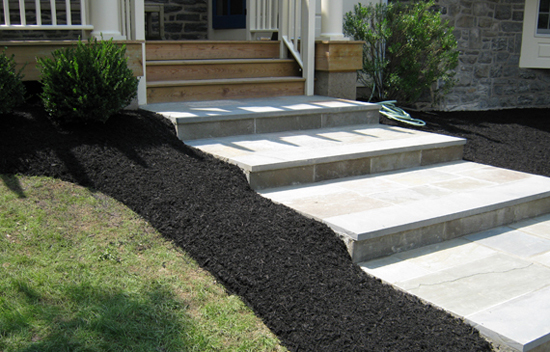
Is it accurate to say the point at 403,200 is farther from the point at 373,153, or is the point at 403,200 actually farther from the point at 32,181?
the point at 32,181

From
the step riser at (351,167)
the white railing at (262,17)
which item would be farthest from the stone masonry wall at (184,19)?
the step riser at (351,167)

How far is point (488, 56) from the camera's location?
8.53 meters

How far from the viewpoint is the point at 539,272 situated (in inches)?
117

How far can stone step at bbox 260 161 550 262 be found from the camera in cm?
312

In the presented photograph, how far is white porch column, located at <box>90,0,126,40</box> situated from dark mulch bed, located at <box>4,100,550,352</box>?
0.82m

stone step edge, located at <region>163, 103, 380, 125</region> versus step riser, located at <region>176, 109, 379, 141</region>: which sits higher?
stone step edge, located at <region>163, 103, 380, 125</region>

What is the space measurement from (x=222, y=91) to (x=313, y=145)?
1653 millimetres

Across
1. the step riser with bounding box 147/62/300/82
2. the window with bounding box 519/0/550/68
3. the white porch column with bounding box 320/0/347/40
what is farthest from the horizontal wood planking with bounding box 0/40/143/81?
the window with bounding box 519/0/550/68

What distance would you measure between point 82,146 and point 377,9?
4.63 m

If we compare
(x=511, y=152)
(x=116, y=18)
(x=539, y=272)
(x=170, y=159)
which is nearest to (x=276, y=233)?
(x=170, y=159)

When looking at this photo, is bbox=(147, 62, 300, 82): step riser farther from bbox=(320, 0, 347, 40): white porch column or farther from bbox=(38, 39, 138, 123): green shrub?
bbox=(38, 39, 138, 123): green shrub

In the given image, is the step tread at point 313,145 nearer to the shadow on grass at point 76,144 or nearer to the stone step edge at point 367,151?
the stone step edge at point 367,151

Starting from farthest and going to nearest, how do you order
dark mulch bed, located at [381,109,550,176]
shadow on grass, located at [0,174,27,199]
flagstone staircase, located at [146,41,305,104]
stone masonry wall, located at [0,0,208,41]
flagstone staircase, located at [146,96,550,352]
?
stone masonry wall, located at [0,0,208,41], flagstone staircase, located at [146,41,305,104], dark mulch bed, located at [381,109,550,176], shadow on grass, located at [0,174,27,199], flagstone staircase, located at [146,96,550,352]

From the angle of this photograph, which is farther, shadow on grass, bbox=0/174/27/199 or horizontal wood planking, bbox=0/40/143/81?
horizontal wood planking, bbox=0/40/143/81
